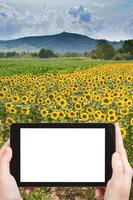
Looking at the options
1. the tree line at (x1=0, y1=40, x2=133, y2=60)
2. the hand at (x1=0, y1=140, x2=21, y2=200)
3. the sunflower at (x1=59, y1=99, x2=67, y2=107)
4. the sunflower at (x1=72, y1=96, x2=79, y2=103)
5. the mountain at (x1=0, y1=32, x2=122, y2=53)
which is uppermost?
the mountain at (x1=0, y1=32, x2=122, y2=53)

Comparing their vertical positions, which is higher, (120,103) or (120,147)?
(120,147)

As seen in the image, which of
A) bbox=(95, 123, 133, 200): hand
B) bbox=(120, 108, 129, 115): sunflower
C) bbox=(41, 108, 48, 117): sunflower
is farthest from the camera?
bbox=(41, 108, 48, 117): sunflower

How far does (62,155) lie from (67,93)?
2631 millimetres

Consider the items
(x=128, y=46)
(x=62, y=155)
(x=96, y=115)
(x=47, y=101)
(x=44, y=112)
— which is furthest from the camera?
(x=128, y=46)

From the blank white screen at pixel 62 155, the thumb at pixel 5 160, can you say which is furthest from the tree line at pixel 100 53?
the thumb at pixel 5 160

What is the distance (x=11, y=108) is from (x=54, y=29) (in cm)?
58

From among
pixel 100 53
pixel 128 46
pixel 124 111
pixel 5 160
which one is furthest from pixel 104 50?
pixel 5 160

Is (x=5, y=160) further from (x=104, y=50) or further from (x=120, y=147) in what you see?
(x=104, y=50)

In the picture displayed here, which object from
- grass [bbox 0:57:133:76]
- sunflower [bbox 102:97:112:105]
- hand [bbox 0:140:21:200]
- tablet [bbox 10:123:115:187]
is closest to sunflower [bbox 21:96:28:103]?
grass [bbox 0:57:133:76]

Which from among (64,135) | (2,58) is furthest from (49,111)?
(64,135)

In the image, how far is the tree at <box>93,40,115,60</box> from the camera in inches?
142

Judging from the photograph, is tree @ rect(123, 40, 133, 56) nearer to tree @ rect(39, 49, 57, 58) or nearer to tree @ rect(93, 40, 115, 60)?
tree @ rect(93, 40, 115, 60)

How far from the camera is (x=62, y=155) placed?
0.87 metres

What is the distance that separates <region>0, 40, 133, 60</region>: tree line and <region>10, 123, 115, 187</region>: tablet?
2.70m
